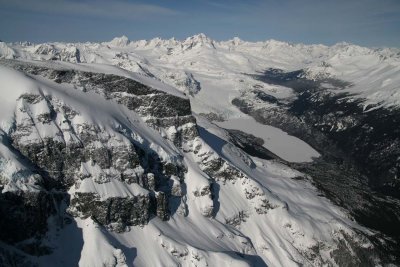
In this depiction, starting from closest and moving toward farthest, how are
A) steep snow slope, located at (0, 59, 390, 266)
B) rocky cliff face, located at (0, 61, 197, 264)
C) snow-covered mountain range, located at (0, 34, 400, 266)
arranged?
rocky cliff face, located at (0, 61, 197, 264)
snow-covered mountain range, located at (0, 34, 400, 266)
steep snow slope, located at (0, 59, 390, 266)

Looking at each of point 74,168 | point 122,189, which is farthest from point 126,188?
point 74,168

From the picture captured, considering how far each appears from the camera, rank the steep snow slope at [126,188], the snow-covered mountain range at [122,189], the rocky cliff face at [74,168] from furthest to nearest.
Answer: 1. the steep snow slope at [126,188]
2. the snow-covered mountain range at [122,189]
3. the rocky cliff face at [74,168]

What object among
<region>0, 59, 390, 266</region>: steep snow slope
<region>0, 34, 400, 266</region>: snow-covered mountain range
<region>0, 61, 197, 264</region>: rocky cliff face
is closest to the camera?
<region>0, 61, 197, 264</region>: rocky cliff face

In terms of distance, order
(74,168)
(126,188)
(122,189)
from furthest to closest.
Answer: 1. (126,188)
2. (122,189)
3. (74,168)

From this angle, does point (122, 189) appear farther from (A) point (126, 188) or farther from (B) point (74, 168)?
(B) point (74, 168)

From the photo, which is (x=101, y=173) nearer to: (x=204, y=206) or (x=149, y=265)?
(x=149, y=265)

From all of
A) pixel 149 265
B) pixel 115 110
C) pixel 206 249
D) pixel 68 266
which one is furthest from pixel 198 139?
pixel 68 266

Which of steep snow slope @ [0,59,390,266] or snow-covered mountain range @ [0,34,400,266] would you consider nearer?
snow-covered mountain range @ [0,34,400,266]

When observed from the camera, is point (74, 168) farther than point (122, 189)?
No
